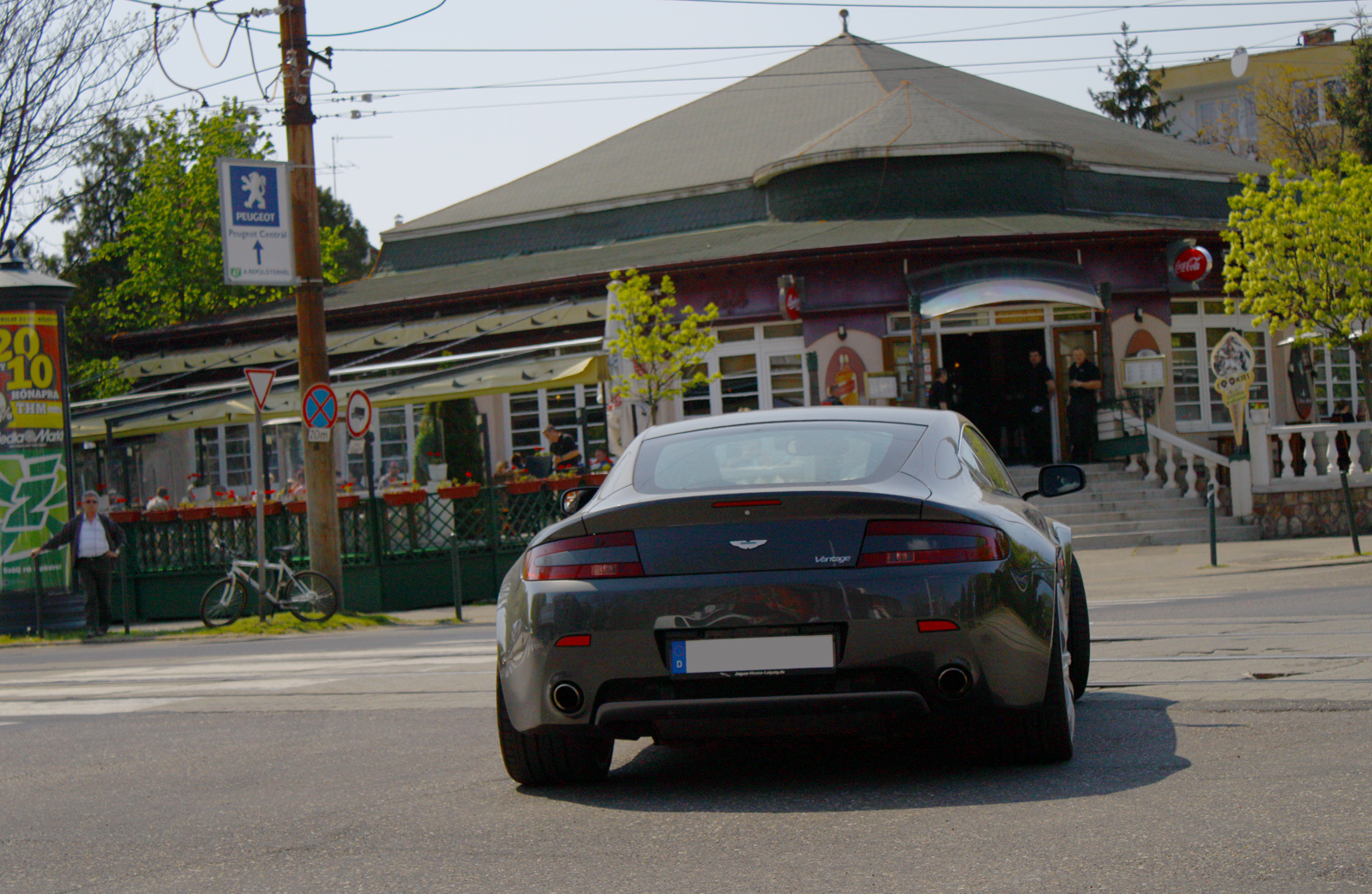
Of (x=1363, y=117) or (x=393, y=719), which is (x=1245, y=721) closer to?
(x=393, y=719)

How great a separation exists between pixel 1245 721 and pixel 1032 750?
1345 millimetres

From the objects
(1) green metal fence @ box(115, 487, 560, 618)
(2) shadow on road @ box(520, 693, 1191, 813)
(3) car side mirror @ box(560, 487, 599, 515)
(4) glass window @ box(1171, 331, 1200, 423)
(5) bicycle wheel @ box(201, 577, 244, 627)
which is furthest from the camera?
(4) glass window @ box(1171, 331, 1200, 423)

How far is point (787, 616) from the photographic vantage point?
504 centimetres

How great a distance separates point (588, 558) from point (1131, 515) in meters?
18.5

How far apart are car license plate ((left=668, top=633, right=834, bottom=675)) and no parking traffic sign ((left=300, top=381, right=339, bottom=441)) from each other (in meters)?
13.4

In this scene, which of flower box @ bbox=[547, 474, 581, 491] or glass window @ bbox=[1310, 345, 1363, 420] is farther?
glass window @ bbox=[1310, 345, 1363, 420]

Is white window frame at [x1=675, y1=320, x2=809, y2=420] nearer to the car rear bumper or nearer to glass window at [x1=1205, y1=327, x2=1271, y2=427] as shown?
glass window at [x1=1205, y1=327, x2=1271, y2=427]

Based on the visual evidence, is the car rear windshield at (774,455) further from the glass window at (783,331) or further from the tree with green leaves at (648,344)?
the glass window at (783,331)

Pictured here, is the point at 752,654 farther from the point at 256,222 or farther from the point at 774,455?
the point at 256,222

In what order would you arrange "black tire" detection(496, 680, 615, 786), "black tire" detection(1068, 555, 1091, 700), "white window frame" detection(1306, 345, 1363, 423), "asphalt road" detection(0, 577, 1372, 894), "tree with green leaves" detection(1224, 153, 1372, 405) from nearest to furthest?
"asphalt road" detection(0, 577, 1372, 894)
"black tire" detection(496, 680, 615, 786)
"black tire" detection(1068, 555, 1091, 700)
"tree with green leaves" detection(1224, 153, 1372, 405)
"white window frame" detection(1306, 345, 1363, 423)

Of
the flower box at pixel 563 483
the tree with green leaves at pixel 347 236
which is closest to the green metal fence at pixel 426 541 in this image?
the flower box at pixel 563 483

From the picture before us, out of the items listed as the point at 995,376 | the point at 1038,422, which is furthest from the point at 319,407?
the point at 1038,422

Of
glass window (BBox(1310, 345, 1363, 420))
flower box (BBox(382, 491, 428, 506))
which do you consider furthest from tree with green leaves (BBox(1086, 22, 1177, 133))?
flower box (BBox(382, 491, 428, 506))

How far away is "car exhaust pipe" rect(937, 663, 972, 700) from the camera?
199 inches
